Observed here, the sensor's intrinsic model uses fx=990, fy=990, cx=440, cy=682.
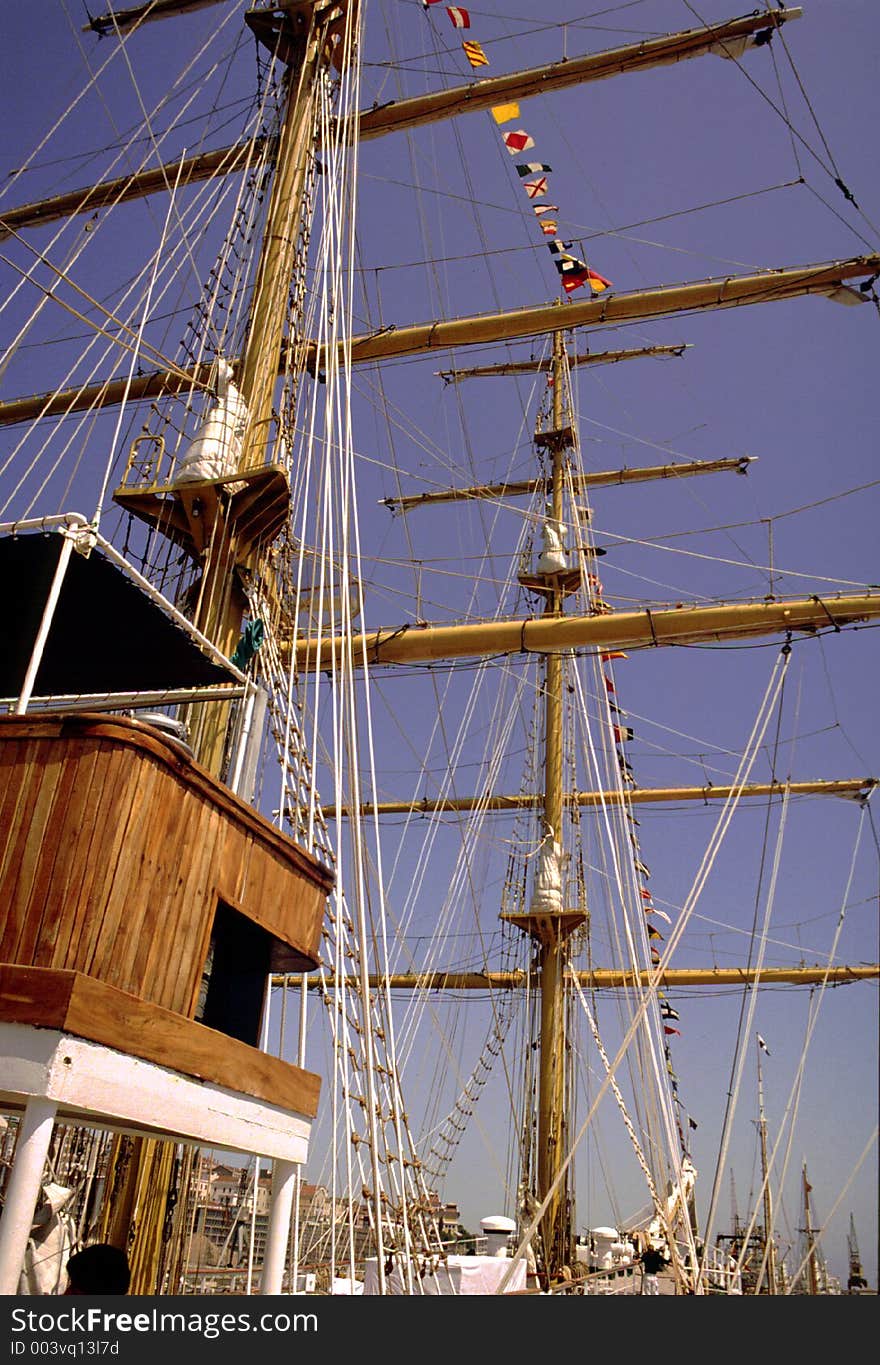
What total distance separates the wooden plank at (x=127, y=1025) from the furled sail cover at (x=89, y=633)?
8.59ft

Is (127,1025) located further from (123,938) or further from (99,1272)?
(99,1272)

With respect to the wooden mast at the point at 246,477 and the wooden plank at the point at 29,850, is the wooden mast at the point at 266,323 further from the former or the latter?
the wooden plank at the point at 29,850

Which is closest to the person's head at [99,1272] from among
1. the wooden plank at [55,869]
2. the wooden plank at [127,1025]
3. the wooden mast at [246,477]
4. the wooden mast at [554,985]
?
the wooden plank at [127,1025]

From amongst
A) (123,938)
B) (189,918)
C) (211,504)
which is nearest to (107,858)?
(123,938)

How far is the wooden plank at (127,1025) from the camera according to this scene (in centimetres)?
318

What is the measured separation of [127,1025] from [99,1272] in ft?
2.48

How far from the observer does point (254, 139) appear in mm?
12211

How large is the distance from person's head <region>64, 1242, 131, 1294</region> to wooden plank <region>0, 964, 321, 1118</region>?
0.60 meters

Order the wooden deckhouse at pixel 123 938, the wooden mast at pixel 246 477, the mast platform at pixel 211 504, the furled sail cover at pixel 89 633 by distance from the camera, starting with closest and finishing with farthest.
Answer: the wooden deckhouse at pixel 123 938
the furled sail cover at pixel 89 633
the wooden mast at pixel 246 477
the mast platform at pixel 211 504

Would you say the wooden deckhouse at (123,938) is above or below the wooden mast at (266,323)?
below

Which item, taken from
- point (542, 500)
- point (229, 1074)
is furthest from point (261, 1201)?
point (229, 1074)

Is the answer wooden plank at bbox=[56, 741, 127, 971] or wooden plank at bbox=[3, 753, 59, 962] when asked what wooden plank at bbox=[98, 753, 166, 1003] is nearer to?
wooden plank at bbox=[56, 741, 127, 971]
